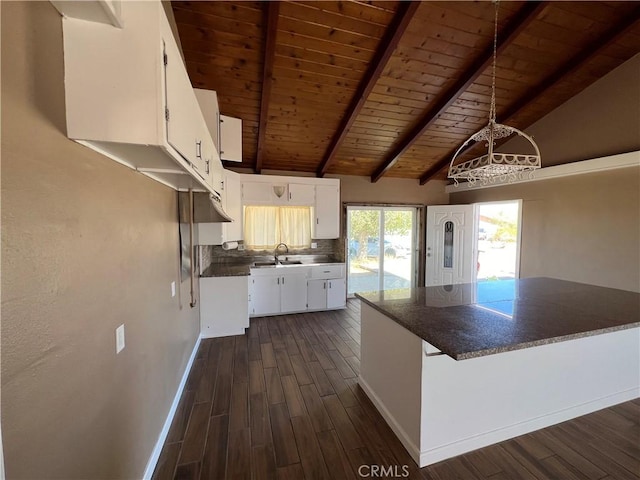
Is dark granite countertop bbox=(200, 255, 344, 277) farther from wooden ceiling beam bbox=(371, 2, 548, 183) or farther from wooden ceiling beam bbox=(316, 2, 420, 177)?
wooden ceiling beam bbox=(371, 2, 548, 183)

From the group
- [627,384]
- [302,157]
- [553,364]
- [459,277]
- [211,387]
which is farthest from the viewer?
[459,277]

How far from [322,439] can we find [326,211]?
3374mm

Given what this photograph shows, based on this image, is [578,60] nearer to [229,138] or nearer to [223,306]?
[229,138]

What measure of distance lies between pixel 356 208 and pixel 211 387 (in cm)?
386

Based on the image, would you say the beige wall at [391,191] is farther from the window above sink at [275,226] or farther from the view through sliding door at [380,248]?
the window above sink at [275,226]

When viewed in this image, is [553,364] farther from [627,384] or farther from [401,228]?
[401,228]

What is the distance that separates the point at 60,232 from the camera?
2.85 feet

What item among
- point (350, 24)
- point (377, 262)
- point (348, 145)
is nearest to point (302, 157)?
point (348, 145)

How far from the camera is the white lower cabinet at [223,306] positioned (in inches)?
136

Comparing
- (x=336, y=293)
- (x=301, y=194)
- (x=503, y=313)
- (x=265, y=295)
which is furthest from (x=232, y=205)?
(x=503, y=313)

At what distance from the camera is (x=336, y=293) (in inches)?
180

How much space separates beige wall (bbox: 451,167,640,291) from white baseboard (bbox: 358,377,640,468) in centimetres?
174

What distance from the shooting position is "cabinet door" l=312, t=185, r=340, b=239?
15.2 ft

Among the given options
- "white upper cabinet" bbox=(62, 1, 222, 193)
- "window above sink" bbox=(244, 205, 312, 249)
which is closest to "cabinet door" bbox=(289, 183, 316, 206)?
"window above sink" bbox=(244, 205, 312, 249)
